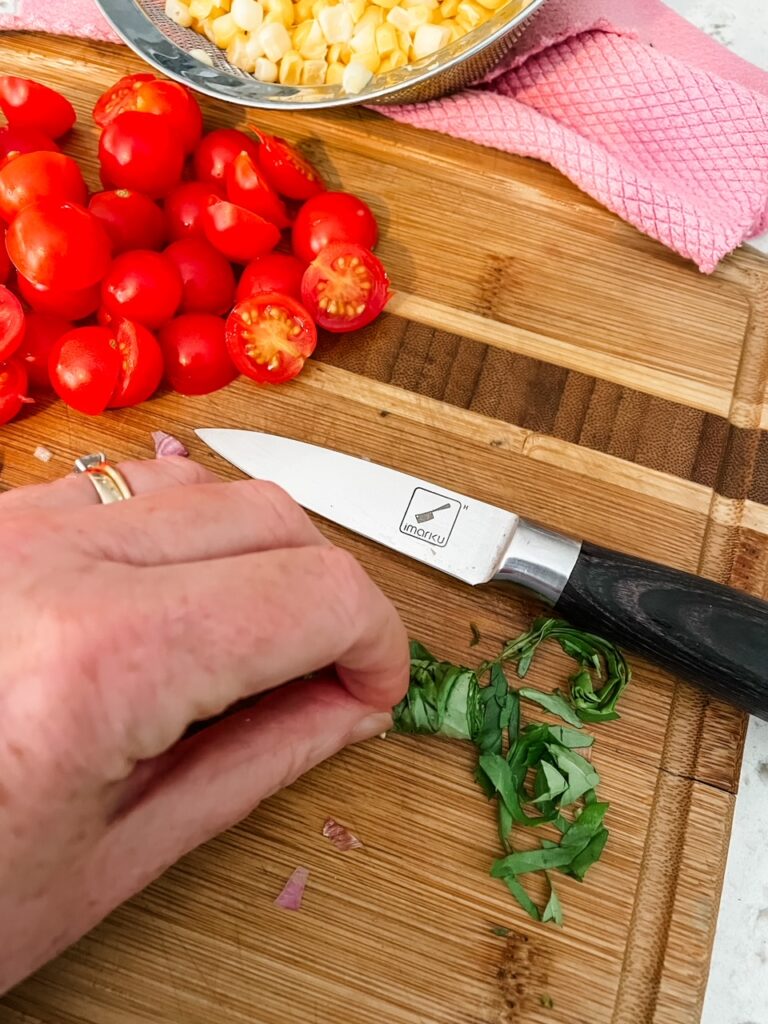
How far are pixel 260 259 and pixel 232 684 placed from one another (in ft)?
3.11

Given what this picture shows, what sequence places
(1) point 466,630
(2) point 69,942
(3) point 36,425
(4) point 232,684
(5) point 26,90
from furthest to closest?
1. (5) point 26,90
2. (3) point 36,425
3. (1) point 466,630
4. (2) point 69,942
5. (4) point 232,684

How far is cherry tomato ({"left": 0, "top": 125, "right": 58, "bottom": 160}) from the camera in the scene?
5.18 feet

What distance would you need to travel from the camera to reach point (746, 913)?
1.31m

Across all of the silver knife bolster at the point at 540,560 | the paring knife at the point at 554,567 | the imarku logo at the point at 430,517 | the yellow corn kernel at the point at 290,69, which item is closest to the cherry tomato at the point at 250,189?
the yellow corn kernel at the point at 290,69

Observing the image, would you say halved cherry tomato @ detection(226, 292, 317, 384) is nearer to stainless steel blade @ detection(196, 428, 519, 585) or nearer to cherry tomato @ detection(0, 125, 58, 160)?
stainless steel blade @ detection(196, 428, 519, 585)

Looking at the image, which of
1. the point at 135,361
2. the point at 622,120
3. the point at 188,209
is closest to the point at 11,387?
the point at 135,361

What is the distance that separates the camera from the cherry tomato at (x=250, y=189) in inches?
60.4

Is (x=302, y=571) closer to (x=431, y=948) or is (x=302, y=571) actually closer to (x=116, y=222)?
(x=431, y=948)

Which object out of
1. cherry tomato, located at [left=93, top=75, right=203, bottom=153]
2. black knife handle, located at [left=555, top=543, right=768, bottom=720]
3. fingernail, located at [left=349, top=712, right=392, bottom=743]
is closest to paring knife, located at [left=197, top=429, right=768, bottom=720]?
black knife handle, located at [left=555, top=543, right=768, bottom=720]

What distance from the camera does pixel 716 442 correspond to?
152 cm

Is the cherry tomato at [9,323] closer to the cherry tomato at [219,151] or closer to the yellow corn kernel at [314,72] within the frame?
the cherry tomato at [219,151]

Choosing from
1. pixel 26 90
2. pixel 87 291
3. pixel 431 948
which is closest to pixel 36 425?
pixel 87 291

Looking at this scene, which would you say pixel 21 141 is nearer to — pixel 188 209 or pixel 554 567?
pixel 188 209

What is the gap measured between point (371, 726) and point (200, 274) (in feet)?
2.80
